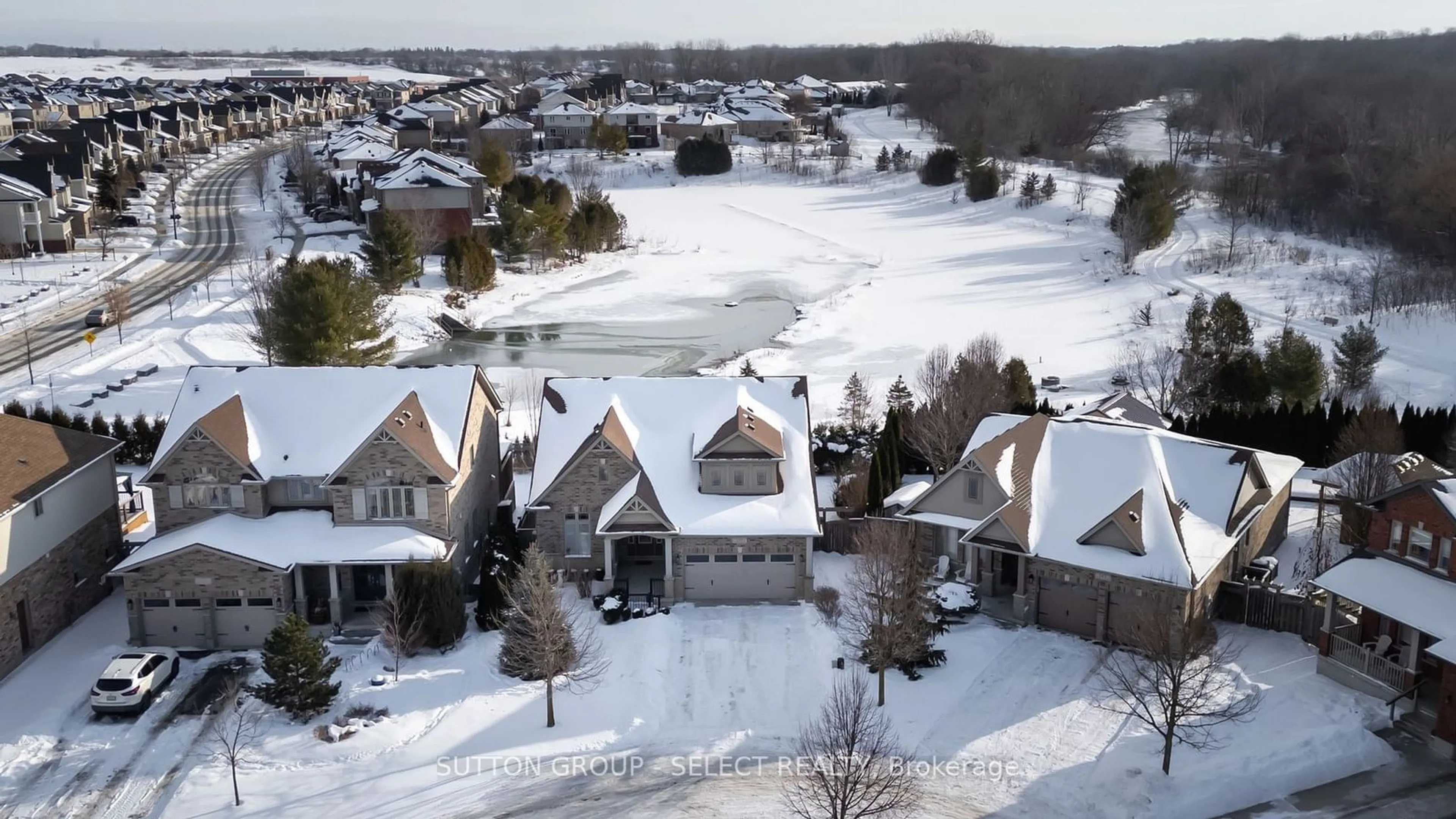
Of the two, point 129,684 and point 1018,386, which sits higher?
point 1018,386

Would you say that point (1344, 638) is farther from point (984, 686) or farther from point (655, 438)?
point (655, 438)

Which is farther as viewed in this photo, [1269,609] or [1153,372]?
[1153,372]

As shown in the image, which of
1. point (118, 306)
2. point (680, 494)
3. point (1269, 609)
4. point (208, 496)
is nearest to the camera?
point (1269, 609)

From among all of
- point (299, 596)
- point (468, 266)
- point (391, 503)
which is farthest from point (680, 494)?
point (468, 266)

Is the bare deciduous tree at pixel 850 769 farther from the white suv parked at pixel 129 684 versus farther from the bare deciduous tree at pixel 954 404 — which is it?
the white suv parked at pixel 129 684

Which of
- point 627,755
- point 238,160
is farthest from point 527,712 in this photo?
point 238,160

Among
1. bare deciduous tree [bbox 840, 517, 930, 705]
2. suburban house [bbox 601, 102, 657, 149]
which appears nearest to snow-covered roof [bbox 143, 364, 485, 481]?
bare deciduous tree [bbox 840, 517, 930, 705]

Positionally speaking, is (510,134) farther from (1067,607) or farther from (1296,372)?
(1067,607)

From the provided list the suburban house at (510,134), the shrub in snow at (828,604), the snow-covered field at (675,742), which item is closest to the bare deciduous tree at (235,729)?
the snow-covered field at (675,742)
